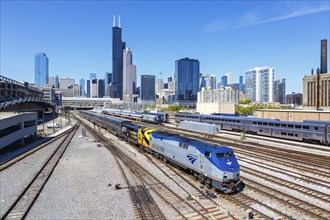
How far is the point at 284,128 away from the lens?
144 feet

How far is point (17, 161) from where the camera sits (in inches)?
1201

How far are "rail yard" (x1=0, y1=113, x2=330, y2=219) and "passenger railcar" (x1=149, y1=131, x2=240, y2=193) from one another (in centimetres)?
89

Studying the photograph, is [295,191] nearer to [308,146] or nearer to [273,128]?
[308,146]

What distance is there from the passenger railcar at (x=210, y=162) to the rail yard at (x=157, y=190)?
A: 885 mm

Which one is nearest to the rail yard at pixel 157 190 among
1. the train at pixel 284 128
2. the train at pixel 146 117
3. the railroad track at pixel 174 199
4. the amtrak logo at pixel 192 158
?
the railroad track at pixel 174 199

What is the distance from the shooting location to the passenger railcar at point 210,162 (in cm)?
1784

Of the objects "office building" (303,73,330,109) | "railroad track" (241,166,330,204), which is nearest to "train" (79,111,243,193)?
"railroad track" (241,166,330,204)

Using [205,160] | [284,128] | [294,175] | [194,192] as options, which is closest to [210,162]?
[205,160]

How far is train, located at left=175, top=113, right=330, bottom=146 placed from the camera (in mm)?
38741

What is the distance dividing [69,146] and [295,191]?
116ft

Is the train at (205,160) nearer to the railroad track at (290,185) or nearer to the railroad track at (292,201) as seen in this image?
the railroad track at (292,201)

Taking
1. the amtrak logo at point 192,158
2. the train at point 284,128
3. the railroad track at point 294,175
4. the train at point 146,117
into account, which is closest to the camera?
the railroad track at point 294,175

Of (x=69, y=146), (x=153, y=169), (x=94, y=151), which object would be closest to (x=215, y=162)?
(x=153, y=169)

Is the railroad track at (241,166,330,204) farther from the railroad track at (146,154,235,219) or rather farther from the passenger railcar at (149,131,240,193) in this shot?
the railroad track at (146,154,235,219)
